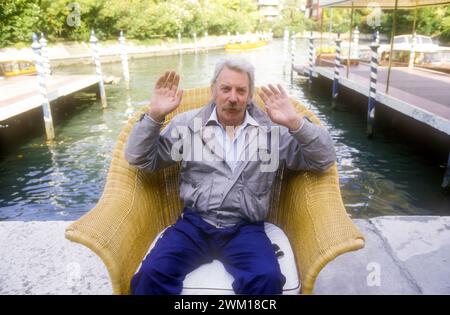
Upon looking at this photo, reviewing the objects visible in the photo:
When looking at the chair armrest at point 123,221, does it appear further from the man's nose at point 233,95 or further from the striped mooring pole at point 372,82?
the striped mooring pole at point 372,82

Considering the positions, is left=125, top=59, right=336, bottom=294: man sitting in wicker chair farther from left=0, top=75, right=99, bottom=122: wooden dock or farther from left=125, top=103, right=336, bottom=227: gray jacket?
left=0, top=75, right=99, bottom=122: wooden dock

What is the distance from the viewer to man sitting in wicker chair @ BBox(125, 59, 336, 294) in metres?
2.15

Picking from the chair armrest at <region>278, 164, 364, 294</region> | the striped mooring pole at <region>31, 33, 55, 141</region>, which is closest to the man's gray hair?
the chair armrest at <region>278, 164, 364, 294</region>

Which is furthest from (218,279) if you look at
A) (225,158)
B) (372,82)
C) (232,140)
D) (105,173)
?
(372,82)

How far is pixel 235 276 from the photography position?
6.58 feet

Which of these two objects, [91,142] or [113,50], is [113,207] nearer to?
[91,142]

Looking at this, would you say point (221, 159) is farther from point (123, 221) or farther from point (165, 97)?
point (123, 221)

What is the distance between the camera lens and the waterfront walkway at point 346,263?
244 centimetres

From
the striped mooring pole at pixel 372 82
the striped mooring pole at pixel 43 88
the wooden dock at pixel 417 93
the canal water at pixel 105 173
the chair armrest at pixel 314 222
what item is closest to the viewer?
the chair armrest at pixel 314 222

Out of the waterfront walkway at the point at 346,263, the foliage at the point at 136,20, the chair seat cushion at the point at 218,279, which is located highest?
the foliage at the point at 136,20

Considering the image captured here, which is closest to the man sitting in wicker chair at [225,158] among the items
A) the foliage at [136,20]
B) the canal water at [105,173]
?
the canal water at [105,173]

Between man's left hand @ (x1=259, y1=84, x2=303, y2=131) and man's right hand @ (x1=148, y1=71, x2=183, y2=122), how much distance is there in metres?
0.50

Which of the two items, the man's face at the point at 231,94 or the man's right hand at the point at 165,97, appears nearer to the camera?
the man's right hand at the point at 165,97

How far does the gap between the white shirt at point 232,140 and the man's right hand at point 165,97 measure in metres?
0.26
